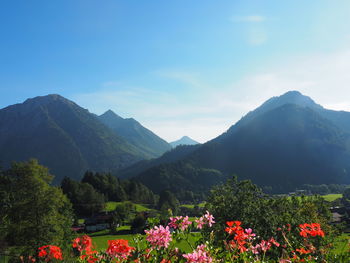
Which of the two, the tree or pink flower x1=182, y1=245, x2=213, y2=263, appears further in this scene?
the tree

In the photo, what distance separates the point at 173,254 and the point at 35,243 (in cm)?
2775

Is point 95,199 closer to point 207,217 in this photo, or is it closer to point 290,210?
point 290,210

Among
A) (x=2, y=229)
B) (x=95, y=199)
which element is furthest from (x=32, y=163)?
(x=95, y=199)

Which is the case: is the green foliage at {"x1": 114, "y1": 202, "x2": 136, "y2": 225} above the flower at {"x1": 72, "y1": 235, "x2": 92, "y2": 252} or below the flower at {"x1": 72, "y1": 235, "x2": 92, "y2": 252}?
below

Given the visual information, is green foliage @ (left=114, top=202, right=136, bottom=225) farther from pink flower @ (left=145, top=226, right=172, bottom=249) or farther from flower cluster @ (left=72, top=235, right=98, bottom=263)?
pink flower @ (left=145, top=226, right=172, bottom=249)


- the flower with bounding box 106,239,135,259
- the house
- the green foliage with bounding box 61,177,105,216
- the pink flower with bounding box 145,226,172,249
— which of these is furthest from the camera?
the green foliage with bounding box 61,177,105,216

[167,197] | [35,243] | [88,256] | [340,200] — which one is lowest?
[340,200]

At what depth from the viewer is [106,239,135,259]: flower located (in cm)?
375

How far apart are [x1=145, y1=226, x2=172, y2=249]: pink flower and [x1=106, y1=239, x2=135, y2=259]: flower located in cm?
37

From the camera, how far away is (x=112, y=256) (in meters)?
3.94

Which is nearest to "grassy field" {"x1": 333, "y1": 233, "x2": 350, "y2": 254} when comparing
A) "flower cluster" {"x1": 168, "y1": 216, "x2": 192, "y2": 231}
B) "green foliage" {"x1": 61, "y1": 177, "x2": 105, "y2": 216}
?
"flower cluster" {"x1": 168, "y1": 216, "x2": 192, "y2": 231}

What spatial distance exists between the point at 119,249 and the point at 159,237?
60 cm

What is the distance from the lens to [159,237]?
361 centimetres

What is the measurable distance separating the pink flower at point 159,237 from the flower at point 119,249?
0.37m
